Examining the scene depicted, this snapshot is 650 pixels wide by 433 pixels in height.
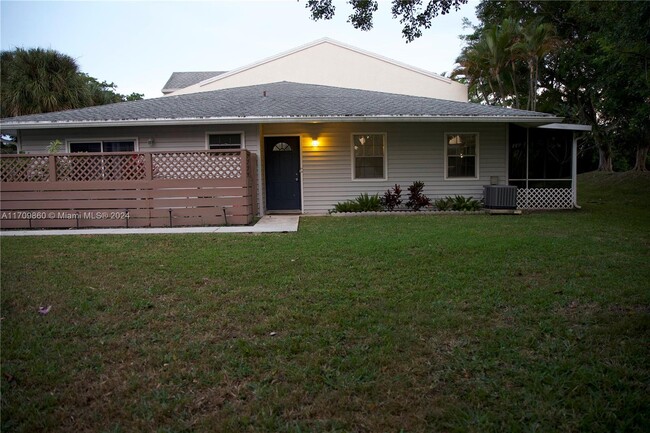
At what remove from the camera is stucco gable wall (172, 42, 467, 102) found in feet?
56.3

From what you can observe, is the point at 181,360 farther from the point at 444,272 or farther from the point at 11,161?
the point at 11,161

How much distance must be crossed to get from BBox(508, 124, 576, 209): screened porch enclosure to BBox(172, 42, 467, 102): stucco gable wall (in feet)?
20.8

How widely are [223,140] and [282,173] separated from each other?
1876 mm

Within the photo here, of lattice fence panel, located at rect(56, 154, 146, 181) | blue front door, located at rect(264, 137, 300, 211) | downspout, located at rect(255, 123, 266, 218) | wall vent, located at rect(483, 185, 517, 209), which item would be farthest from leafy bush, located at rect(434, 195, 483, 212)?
lattice fence panel, located at rect(56, 154, 146, 181)

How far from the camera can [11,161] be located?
9461 mm

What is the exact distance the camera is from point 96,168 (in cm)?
941

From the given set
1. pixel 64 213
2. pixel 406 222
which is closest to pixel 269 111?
pixel 406 222

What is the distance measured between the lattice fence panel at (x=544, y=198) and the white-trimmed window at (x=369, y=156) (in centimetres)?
429

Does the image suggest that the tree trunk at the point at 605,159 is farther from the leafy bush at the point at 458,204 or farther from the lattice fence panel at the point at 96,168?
the lattice fence panel at the point at 96,168

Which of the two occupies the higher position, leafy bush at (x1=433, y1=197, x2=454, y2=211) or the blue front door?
the blue front door

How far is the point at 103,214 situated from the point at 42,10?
4.01m

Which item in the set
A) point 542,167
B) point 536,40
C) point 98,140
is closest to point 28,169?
point 98,140

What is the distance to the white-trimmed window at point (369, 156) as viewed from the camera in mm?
12375

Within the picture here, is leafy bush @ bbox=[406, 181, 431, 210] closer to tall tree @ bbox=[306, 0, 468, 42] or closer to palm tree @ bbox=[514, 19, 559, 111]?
tall tree @ bbox=[306, 0, 468, 42]
